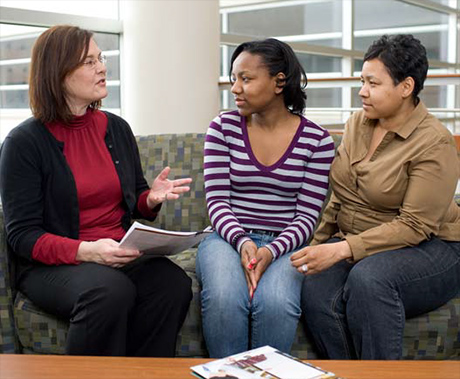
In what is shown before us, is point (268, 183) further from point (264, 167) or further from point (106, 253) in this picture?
point (106, 253)

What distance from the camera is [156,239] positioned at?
181cm

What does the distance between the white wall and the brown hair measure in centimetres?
170

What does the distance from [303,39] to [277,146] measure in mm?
4924

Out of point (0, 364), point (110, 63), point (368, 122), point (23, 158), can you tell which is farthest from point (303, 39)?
point (0, 364)

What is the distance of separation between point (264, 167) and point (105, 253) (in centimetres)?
59

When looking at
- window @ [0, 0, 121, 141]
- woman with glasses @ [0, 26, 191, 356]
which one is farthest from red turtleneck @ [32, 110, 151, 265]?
window @ [0, 0, 121, 141]

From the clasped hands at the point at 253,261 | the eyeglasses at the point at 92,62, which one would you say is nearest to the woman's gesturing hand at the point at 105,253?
the clasped hands at the point at 253,261

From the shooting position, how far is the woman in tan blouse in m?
1.86

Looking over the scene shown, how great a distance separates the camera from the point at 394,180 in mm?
1984

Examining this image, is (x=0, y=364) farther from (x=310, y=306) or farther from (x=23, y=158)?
(x=310, y=306)

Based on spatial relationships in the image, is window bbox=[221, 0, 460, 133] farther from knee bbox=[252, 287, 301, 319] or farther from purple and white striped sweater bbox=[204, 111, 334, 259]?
knee bbox=[252, 287, 301, 319]

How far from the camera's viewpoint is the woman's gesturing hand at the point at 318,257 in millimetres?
1907

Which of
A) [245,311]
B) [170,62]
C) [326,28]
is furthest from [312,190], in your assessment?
[326,28]

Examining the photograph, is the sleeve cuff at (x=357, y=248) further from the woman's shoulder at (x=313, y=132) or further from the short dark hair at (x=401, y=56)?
the short dark hair at (x=401, y=56)
